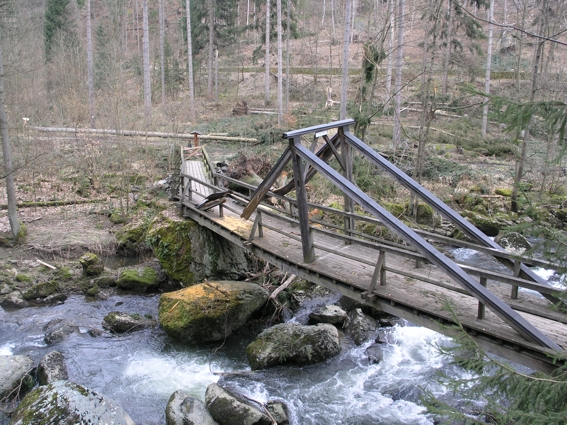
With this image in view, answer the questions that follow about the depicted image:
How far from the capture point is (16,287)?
1191 cm

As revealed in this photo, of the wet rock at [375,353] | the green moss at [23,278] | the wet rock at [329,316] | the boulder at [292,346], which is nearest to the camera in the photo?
the boulder at [292,346]

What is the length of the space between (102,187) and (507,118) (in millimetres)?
18185

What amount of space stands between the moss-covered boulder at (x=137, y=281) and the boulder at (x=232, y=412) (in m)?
5.54

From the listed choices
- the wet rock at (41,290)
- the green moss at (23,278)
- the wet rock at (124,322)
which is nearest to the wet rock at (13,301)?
the wet rock at (41,290)

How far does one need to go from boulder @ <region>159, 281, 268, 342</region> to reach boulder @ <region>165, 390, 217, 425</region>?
220 cm

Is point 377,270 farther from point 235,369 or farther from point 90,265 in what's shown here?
point 90,265

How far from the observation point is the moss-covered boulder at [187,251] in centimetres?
1205


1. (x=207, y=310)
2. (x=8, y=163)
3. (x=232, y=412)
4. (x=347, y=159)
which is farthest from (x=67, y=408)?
(x=8, y=163)

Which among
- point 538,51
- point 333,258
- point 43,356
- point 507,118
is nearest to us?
point 507,118

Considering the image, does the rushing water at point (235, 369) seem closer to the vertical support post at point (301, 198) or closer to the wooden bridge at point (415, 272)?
the wooden bridge at point (415, 272)

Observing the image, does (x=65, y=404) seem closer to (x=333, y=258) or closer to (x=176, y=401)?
(x=176, y=401)

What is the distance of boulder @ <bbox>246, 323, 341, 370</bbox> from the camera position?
9.22 metres

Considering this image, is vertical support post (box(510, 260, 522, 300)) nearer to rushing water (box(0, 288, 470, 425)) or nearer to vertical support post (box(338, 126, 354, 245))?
rushing water (box(0, 288, 470, 425))

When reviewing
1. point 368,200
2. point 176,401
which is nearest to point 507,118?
point 368,200
